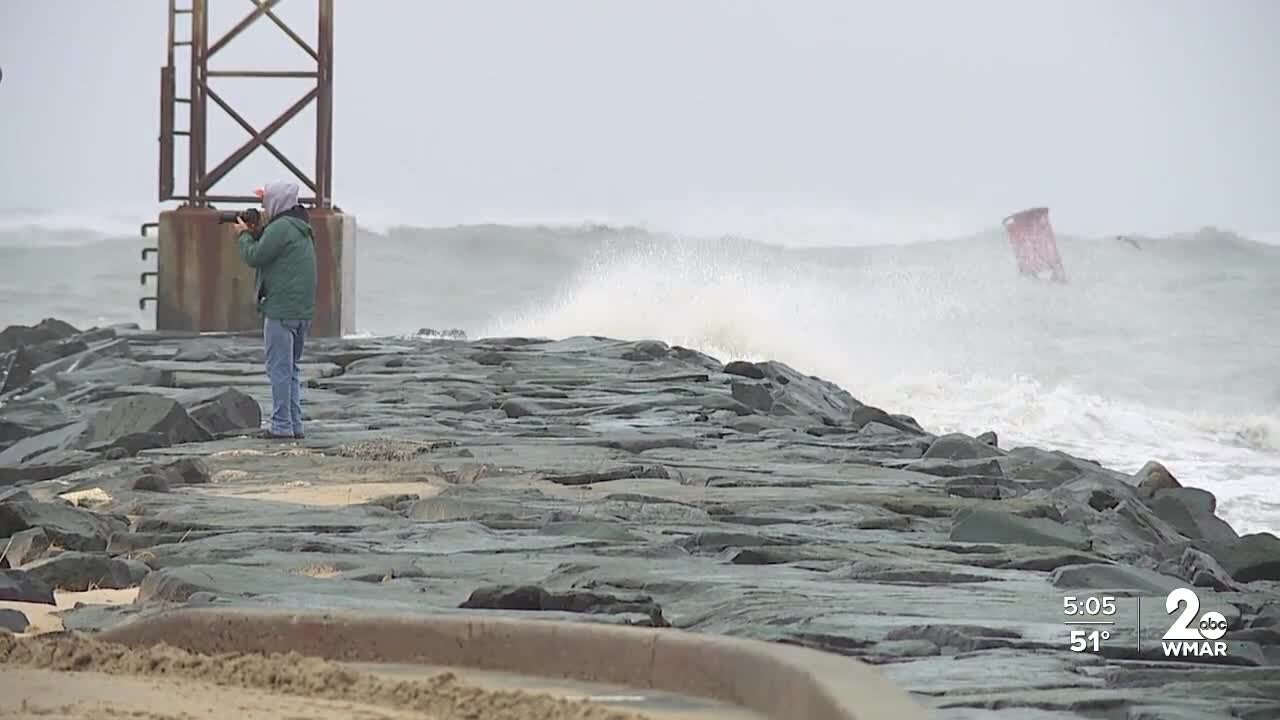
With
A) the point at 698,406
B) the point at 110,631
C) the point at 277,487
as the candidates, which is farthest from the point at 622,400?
the point at 110,631

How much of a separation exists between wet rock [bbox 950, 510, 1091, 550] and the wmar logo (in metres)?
1.61

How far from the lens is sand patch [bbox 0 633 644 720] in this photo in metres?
4.00

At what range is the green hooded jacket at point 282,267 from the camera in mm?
12180

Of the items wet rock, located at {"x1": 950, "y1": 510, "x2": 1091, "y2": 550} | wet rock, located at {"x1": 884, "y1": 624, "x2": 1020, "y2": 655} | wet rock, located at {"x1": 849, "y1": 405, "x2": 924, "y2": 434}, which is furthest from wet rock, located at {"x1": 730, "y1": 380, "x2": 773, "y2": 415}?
wet rock, located at {"x1": 884, "y1": 624, "x2": 1020, "y2": 655}

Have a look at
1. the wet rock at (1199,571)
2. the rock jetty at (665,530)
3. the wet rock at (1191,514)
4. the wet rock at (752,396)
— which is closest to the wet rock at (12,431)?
the rock jetty at (665,530)

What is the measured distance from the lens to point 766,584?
6090 millimetres

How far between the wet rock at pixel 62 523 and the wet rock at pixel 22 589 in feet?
3.30

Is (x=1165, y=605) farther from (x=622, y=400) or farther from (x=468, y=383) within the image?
(x=468, y=383)

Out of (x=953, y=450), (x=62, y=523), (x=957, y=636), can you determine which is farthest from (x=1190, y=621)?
(x=953, y=450)

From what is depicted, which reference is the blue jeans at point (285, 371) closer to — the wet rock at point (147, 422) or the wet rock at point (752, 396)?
the wet rock at point (147, 422)

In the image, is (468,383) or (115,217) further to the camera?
(115,217)

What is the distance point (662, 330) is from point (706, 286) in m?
1.69

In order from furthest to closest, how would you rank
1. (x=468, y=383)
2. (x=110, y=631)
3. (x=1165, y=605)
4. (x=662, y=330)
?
(x=662, y=330)
(x=468, y=383)
(x=1165, y=605)
(x=110, y=631)

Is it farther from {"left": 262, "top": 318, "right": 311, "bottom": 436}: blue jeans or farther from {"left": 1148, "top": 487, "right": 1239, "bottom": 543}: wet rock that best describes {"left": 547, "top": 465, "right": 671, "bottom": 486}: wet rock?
{"left": 1148, "top": 487, "right": 1239, "bottom": 543}: wet rock
